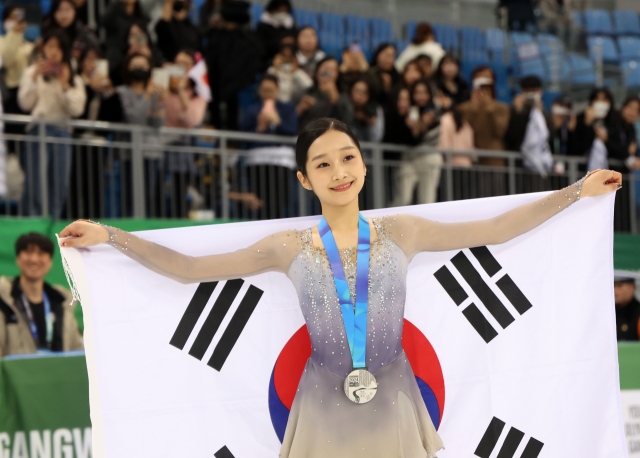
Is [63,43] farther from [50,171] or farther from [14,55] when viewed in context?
[50,171]

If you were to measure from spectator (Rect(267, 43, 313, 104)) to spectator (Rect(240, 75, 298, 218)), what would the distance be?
0.98ft

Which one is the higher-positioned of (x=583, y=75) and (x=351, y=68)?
(x=583, y=75)

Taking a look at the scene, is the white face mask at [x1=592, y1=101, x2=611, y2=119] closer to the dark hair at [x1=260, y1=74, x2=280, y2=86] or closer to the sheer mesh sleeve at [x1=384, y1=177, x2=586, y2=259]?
the dark hair at [x1=260, y1=74, x2=280, y2=86]

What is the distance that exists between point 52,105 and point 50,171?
22.1 inches

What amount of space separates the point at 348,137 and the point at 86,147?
505cm

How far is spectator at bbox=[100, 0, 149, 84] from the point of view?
884 cm

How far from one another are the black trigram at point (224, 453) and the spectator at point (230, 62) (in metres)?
5.70

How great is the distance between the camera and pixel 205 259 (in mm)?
4121

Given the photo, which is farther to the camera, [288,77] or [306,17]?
[306,17]

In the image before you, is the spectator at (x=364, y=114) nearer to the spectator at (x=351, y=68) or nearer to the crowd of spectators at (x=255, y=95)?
the crowd of spectators at (x=255, y=95)

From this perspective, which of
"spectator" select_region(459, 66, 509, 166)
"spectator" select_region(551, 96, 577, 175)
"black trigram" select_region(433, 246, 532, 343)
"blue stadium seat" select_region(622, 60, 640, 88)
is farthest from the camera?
"blue stadium seat" select_region(622, 60, 640, 88)

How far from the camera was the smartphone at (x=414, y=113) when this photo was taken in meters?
10.1

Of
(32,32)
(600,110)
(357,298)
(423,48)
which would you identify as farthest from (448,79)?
(357,298)

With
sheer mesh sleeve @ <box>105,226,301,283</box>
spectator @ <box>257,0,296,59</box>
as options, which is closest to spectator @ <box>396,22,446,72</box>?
spectator @ <box>257,0,296,59</box>
